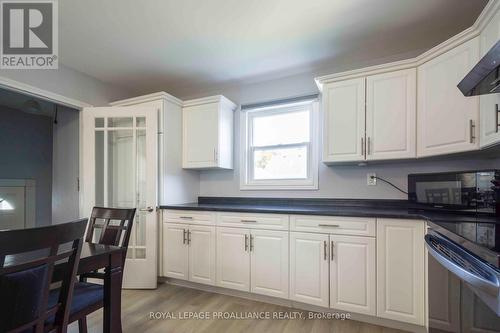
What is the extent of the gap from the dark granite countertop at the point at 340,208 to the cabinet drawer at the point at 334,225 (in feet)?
0.16

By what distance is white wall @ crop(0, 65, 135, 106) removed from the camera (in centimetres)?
234

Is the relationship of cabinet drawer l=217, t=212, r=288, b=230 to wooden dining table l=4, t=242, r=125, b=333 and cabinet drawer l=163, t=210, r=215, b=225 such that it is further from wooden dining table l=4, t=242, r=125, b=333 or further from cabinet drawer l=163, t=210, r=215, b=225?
wooden dining table l=4, t=242, r=125, b=333

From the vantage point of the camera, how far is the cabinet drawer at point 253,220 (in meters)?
2.23

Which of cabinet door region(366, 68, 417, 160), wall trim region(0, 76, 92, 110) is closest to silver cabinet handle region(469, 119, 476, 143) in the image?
cabinet door region(366, 68, 417, 160)

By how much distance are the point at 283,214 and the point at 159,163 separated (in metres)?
1.52

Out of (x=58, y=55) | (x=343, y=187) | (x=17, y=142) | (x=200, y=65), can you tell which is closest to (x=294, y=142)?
(x=343, y=187)

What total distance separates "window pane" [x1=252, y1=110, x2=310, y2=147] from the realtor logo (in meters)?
2.13

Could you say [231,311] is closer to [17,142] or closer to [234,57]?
[234,57]

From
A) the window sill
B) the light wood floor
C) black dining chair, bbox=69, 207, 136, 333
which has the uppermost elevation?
the window sill

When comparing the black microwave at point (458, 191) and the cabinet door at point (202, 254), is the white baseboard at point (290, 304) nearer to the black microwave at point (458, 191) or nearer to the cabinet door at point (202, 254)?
the cabinet door at point (202, 254)

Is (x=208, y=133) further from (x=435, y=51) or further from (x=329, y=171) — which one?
(x=435, y=51)

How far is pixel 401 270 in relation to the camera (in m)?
1.82

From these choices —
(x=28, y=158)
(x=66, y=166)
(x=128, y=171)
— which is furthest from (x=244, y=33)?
(x=28, y=158)

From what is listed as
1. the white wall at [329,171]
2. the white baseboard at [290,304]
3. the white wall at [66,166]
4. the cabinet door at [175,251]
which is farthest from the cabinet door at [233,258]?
the white wall at [66,166]
